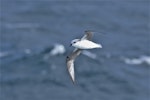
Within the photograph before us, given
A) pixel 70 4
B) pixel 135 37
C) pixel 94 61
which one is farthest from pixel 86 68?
pixel 70 4

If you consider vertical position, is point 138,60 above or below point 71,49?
below

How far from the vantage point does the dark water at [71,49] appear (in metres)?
112

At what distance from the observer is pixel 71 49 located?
392 ft

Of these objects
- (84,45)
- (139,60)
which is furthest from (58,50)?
(84,45)

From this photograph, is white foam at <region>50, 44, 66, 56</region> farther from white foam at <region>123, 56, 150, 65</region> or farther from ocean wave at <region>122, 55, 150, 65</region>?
white foam at <region>123, 56, 150, 65</region>

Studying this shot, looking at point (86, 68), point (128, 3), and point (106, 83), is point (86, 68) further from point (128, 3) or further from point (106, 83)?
point (128, 3)

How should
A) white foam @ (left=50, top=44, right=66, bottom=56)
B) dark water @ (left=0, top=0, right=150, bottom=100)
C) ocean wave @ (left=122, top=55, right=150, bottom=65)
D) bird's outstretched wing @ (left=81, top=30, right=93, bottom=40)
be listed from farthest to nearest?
white foam @ (left=50, top=44, right=66, bottom=56) < ocean wave @ (left=122, top=55, right=150, bottom=65) < dark water @ (left=0, top=0, right=150, bottom=100) < bird's outstretched wing @ (left=81, top=30, right=93, bottom=40)

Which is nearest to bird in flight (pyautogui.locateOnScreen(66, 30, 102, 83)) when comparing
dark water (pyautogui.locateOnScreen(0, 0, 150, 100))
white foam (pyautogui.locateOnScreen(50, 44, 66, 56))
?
dark water (pyautogui.locateOnScreen(0, 0, 150, 100))

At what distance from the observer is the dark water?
112m

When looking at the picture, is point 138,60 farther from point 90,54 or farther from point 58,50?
point 58,50

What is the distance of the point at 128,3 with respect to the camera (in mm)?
158250

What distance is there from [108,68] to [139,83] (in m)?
6.79

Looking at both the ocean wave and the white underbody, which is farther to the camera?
the ocean wave

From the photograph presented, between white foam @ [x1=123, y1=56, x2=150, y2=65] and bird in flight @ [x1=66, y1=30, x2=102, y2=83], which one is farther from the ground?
bird in flight @ [x1=66, y1=30, x2=102, y2=83]
